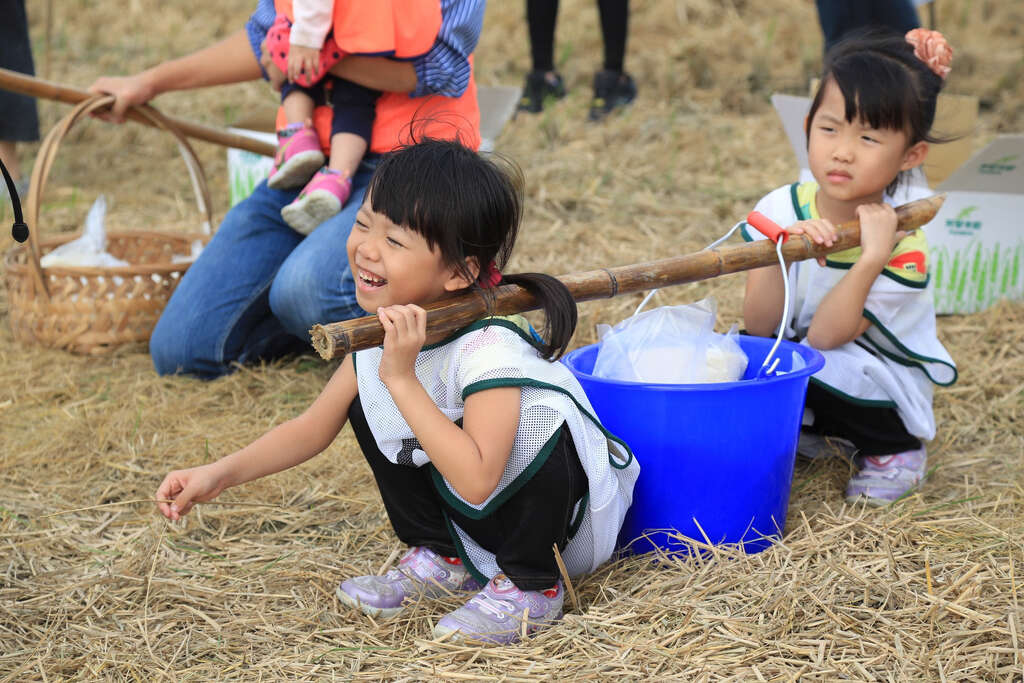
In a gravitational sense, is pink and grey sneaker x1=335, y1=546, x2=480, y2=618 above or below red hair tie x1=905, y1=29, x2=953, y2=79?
below

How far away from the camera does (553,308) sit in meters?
1.49

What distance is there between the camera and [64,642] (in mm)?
1552

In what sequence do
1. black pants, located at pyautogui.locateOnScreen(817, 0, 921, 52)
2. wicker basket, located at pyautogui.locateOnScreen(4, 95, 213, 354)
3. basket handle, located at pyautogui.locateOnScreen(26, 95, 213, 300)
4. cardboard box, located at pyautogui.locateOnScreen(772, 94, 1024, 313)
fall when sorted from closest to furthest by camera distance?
basket handle, located at pyautogui.locateOnScreen(26, 95, 213, 300), wicker basket, located at pyautogui.locateOnScreen(4, 95, 213, 354), cardboard box, located at pyautogui.locateOnScreen(772, 94, 1024, 313), black pants, located at pyautogui.locateOnScreen(817, 0, 921, 52)

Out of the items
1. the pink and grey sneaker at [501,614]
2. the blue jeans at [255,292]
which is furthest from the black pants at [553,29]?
the pink and grey sneaker at [501,614]

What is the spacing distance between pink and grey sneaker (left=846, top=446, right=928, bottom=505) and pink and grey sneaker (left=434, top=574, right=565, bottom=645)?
70 cm

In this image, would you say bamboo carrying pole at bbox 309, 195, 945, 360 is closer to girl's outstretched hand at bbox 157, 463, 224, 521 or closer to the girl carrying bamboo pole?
the girl carrying bamboo pole

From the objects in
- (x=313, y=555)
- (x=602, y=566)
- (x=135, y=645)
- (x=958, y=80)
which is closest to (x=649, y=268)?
(x=602, y=566)

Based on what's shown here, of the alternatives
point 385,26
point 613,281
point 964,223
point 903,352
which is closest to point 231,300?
point 385,26

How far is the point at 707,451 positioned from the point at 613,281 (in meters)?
0.31

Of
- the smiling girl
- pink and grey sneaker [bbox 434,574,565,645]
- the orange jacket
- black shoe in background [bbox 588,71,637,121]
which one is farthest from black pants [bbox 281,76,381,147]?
black shoe in background [bbox 588,71,637,121]

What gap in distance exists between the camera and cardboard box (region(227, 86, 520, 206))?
3463mm

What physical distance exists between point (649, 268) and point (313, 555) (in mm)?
768

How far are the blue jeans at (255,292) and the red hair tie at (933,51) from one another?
125 cm

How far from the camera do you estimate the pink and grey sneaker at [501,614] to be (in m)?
1.53
